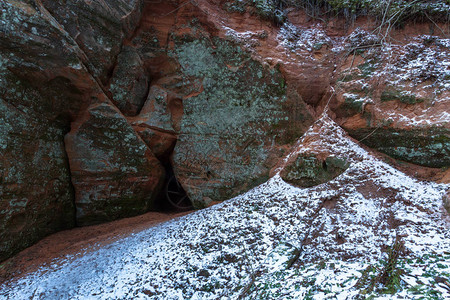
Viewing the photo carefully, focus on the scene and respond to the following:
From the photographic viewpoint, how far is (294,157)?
4.34 metres

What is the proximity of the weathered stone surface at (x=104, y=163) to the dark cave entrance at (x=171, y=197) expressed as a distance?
85 centimetres

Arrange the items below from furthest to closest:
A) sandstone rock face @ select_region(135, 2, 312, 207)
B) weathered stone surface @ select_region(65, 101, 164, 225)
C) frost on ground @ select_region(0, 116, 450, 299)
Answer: sandstone rock face @ select_region(135, 2, 312, 207) → weathered stone surface @ select_region(65, 101, 164, 225) → frost on ground @ select_region(0, 116, 450, 299)

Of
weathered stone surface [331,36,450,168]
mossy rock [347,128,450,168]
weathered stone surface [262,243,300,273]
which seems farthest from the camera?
weathered stone surface [331,36,450,168]

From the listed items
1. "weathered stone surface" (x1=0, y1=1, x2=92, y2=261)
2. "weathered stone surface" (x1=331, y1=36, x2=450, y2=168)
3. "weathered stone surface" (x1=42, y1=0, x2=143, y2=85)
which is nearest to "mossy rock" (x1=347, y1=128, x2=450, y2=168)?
"weathered stone surface" (x1=331, y1=36, x2=450, y2=168)

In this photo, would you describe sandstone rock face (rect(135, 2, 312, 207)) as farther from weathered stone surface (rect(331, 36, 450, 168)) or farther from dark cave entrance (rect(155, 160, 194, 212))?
weathered stone surface (rect(331, 36, 450, 168))

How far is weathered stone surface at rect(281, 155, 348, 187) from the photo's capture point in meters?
4.03

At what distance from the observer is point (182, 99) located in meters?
5.19

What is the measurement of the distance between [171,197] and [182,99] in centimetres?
253

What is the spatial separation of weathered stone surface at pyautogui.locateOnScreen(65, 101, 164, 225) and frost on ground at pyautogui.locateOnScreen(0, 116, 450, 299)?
3.65ft

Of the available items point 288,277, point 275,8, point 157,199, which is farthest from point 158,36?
point 288,277

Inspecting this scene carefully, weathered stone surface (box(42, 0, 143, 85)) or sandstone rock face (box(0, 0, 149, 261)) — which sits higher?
weathered stone surface (box(42, 0, 143, 85))

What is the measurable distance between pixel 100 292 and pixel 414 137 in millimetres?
5189

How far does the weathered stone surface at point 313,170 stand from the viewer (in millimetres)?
4027

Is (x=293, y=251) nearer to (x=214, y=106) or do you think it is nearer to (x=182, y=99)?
(x=214, y=106)
